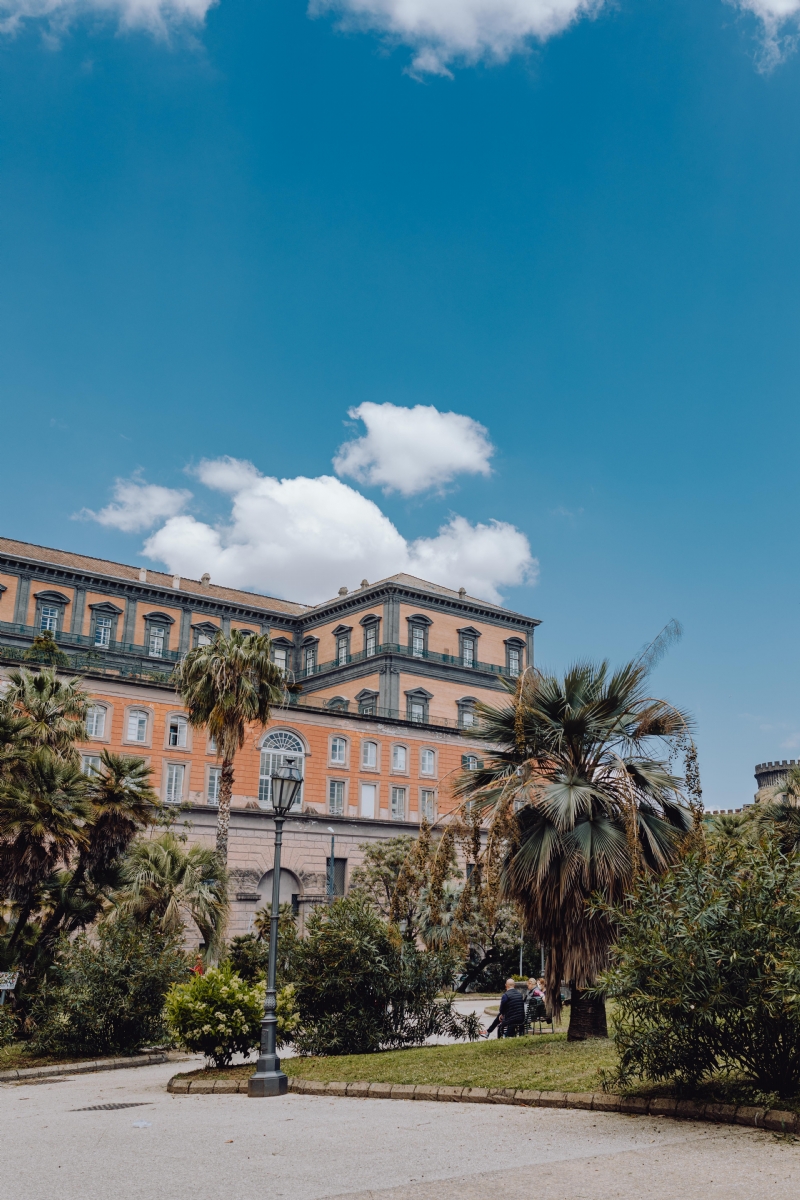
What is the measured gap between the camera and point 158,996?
20.8 meters

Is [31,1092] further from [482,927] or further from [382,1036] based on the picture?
[482,927]

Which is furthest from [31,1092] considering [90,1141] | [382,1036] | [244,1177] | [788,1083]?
[788,1083]

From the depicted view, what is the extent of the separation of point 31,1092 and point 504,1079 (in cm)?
884

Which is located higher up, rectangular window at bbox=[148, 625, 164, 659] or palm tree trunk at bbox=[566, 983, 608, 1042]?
rectangular window at bbox=[148, 625, 164, 659]

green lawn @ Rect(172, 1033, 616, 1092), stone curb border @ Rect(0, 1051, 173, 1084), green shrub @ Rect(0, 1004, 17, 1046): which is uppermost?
green lawn @ Rect(172, 1033, 616, 1092)

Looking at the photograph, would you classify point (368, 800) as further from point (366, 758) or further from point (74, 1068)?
point (74, 1068)

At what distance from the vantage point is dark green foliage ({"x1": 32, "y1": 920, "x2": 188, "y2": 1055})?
20.2 m

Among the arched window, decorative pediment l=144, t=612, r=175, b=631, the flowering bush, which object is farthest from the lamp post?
decorative pediment l=144, t=612, r=175, b=631

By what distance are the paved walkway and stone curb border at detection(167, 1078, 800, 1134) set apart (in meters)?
0.18

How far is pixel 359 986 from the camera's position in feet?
56.4

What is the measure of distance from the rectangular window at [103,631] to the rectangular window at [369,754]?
75.0 feet

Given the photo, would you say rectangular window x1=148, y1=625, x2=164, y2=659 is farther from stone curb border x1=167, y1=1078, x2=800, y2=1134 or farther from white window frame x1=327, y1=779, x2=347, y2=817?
stone curb border x1=167, y1=1078, x2=800, y2=1134

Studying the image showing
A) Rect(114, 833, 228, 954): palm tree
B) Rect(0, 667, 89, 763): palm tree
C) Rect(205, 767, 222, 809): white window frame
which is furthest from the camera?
Rect(205, 767, 222, 809): white window frame

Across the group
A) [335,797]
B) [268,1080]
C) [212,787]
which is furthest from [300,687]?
[268,1080]
